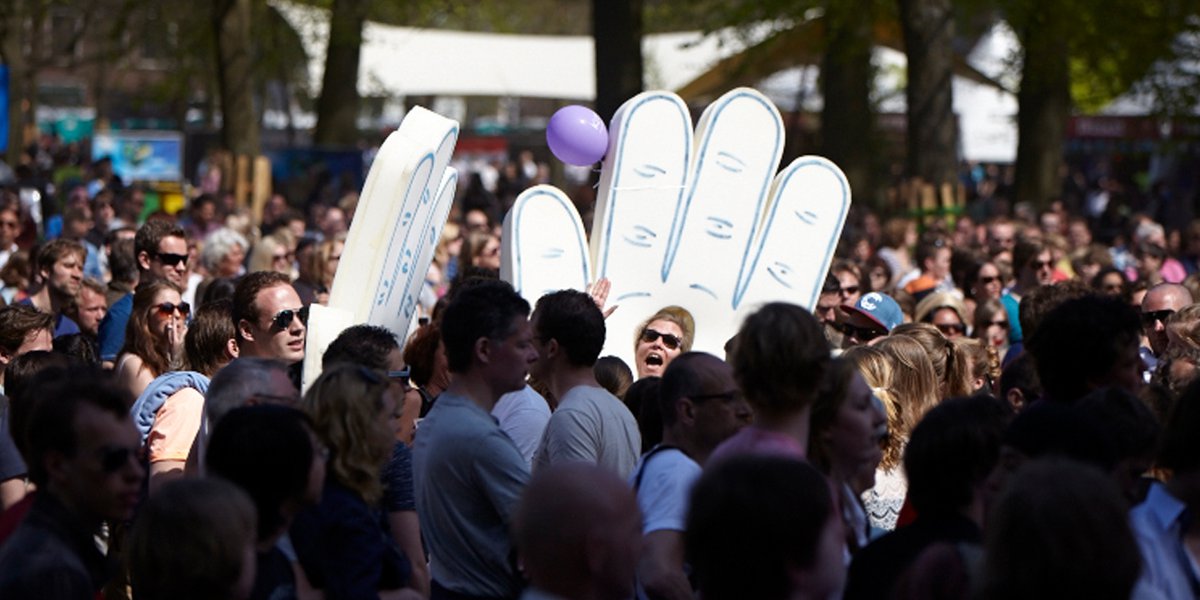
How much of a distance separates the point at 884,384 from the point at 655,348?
5.74 ft

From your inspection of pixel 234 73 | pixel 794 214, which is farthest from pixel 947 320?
pixel 234 73

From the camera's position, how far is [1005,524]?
309cm

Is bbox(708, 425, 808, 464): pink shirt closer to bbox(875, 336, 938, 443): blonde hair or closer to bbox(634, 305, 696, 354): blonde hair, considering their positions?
bbox(875, 336, 938, 443): blonde hair

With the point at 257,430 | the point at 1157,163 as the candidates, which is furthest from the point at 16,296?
the point at 1157,163

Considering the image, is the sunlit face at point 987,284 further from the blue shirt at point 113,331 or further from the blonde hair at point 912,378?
the blue shirt at point 113,331

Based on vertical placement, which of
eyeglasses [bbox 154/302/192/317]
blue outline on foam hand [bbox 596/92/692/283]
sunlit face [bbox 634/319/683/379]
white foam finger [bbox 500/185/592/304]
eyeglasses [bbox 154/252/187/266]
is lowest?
sunlit face [bbox 634/319/683/379]

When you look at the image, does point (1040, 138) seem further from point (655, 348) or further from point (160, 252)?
point (655, 348)

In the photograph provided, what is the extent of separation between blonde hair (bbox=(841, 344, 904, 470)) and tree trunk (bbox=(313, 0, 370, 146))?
20091 mm

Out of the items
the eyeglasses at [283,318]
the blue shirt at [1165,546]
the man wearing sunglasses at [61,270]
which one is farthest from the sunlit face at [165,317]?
the blue shirt at [1165,546]

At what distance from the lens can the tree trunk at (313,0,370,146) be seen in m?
25.8

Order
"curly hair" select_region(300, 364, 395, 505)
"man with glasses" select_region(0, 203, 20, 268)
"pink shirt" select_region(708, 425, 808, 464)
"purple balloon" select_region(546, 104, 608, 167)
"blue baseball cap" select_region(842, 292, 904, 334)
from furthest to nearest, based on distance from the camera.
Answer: "man with glasses" select_region(0, 203, 20, 268), "blue baseball cap" select_region(842, 292, 904, 334), "purple balloon" select_region(546, 104, 608, 167), "curly hair" select_region(300, 364, 395, 505), "pink shirt" select_region(708, 425, 808, 464)

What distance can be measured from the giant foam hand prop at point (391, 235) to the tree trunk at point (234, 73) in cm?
1641

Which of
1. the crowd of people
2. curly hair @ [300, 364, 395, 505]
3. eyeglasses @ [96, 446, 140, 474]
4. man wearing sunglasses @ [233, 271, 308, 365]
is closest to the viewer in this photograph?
the crowd of people

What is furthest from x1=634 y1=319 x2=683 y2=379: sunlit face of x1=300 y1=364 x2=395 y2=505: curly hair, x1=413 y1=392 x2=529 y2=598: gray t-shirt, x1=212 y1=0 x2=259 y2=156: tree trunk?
x1=212 y1=0 x2=259 y2=156: tree trunk
